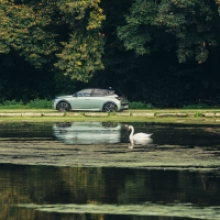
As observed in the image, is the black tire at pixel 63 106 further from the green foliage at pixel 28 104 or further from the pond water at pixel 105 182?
the pond water at pixel 105 182

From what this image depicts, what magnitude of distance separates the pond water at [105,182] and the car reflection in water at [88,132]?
0.07 metres

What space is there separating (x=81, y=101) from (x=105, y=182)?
28.8 m

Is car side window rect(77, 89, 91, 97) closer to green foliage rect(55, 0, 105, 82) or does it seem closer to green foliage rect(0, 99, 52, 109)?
green foliage rect(55, 0, 105, 82)

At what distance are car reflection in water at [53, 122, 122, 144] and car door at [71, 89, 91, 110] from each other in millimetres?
7735

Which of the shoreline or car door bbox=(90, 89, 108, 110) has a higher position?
car door bbox=(90, 89, 108, 110)

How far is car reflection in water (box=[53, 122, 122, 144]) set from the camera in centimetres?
2811

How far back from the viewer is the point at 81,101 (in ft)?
151

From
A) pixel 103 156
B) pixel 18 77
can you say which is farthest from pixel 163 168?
pixel 18 77

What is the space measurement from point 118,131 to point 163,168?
12838 mm

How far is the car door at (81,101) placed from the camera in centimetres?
4581

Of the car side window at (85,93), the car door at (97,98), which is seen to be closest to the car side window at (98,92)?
the car door at (97,98)

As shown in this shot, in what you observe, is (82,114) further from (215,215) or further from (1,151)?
(215,215)

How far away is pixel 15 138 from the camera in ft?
94.6

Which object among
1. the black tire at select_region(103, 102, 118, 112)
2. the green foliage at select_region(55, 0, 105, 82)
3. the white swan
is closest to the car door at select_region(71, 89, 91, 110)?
the black tire at select_region(103, 102, 118, 112)
